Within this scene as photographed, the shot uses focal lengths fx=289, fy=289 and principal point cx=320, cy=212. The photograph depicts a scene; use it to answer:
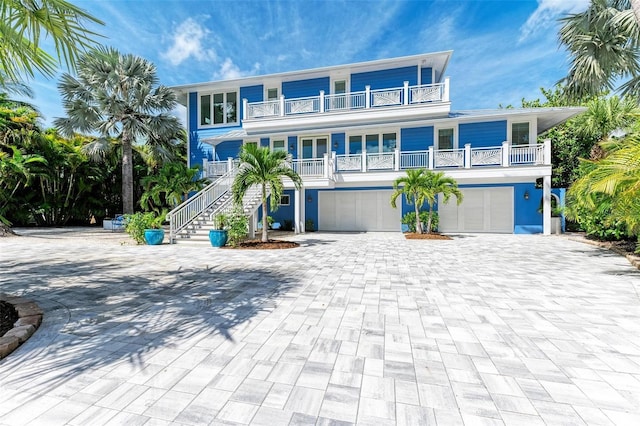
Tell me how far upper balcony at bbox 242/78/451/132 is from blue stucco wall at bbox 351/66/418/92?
71 centimetres

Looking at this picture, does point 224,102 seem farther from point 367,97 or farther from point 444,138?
point 444,138

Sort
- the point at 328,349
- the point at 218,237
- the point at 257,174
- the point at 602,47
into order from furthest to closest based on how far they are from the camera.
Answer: the point at 218,237 < the point at 257,174 < the point at 602,47 < the point at 328,349

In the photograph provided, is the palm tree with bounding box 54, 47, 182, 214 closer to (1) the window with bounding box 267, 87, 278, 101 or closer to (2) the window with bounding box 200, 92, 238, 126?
(2) the window with bounding box 200, 92, 238, 126

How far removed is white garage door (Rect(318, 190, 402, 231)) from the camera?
16.9 m

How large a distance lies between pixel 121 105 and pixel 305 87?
10.7 m

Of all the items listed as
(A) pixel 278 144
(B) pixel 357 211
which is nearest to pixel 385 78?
(A) pixel 278 144

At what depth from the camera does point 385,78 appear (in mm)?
16969

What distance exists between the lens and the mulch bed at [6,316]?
3445 millimetres

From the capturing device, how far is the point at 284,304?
4.41 m

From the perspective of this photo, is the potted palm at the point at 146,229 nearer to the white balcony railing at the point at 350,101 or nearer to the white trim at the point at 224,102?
the white balcony railing at the point at 350,101

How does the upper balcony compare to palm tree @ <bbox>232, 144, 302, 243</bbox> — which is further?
the upper balcony

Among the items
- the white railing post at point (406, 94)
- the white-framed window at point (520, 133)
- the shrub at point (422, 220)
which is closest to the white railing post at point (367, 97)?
the white railing post at point (406, 94)

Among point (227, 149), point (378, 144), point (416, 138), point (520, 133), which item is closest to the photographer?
point (520, 133)

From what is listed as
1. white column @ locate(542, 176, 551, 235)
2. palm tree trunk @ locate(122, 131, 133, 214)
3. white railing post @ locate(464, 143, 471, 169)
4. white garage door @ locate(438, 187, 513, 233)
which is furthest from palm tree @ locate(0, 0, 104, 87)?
white column @ locate(542, 176, 551, 235)
